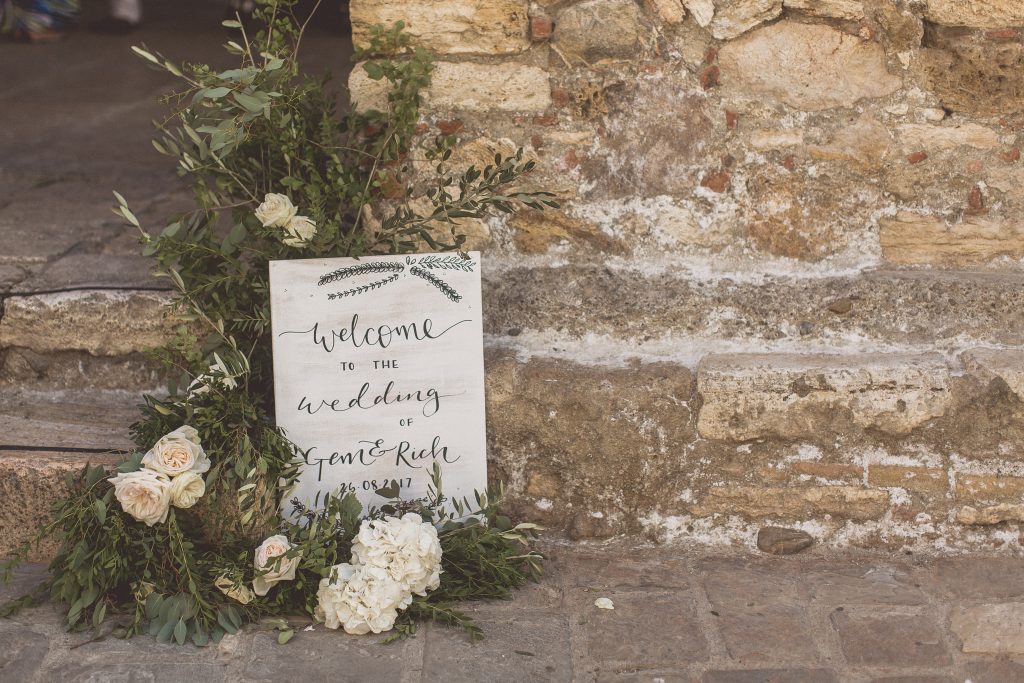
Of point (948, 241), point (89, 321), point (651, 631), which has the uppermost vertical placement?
point (948, 241)

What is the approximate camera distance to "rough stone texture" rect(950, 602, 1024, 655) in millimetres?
2092

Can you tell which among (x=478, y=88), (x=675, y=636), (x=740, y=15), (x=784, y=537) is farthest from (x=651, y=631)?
(x=740, y=15)

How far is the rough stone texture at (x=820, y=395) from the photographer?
2.29 meters

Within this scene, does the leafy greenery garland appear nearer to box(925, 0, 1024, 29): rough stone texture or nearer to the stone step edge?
the stone step edge

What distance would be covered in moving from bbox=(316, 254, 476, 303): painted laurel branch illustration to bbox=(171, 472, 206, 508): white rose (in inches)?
19.8

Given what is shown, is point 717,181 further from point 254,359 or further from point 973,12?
point 254,359

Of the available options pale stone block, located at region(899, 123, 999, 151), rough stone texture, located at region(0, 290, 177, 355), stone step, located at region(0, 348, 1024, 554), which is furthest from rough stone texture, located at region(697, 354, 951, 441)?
rough stone texture, located at region(0, 290, 177, 355)

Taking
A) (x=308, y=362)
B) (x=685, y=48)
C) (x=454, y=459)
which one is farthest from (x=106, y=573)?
(x=685, y=48)

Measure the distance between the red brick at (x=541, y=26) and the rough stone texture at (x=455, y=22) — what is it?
19 mm

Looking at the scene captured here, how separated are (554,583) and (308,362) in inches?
30.0

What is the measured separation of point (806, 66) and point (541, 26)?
0.63 m

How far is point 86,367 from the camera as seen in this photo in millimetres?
2643

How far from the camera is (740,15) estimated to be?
2338 millimetres

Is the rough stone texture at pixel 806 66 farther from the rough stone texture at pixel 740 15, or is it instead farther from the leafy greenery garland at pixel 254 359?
the leafy greenery garland at pixel 254 359
